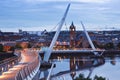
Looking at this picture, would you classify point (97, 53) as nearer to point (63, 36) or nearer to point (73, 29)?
point (73, 29)

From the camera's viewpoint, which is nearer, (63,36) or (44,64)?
(44,64)

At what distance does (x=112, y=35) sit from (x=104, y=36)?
227cm

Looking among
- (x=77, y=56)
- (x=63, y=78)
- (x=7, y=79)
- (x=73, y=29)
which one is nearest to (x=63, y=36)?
(x=73, y=29)

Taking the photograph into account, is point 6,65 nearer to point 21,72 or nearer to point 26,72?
point 26,72

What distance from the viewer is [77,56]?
6347 centimetres

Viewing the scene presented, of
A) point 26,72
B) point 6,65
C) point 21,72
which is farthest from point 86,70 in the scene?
point 21,72

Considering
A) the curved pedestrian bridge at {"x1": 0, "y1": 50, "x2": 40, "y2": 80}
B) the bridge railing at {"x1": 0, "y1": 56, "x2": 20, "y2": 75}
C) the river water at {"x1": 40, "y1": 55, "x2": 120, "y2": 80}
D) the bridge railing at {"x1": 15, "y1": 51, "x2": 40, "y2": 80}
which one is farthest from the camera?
the river water at {"x1": 40, "y1": 55, "x2": 120, "y2": 80}

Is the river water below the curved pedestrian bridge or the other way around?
below

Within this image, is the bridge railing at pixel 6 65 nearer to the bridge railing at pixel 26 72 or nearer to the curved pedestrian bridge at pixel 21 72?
the curved pedestrian bridge at pixel 21 72

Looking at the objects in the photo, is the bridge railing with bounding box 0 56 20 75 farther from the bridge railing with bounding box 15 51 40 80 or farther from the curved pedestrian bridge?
the bridge railing with bounding box 15 51 40 80

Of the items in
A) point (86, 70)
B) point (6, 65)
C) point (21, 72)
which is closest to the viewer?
point (21, 72)

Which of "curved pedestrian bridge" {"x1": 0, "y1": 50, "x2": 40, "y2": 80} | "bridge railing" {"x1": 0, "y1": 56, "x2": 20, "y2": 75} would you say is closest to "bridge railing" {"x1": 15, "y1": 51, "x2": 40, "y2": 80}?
"curved pedestrian bridge" {"x1": 0, "y1": 50, "x2": 40, "y2": 80}

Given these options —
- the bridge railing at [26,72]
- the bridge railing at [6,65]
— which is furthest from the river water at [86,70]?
the bridge railing at [26,72]

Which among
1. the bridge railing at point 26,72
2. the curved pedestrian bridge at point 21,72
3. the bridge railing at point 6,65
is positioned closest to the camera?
the bridge railing at point 26,72
